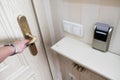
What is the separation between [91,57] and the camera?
0.63m

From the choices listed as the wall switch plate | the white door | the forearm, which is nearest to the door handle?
the white door

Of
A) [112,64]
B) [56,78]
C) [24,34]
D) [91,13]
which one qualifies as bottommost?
[56,78]

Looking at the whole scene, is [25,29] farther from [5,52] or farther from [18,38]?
[5,52]

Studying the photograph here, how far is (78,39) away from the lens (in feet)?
2.49

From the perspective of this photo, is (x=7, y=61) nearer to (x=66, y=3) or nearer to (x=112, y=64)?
(x=66, y=3)

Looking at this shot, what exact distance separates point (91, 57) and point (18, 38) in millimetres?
447

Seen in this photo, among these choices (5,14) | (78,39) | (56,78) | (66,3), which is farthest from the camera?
(56,78)

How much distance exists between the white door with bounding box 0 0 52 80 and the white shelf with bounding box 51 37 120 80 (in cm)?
21

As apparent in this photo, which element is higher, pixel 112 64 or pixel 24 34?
pixel 24 34

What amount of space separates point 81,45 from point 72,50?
8cm

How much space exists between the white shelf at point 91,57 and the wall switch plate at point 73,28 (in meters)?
0.07

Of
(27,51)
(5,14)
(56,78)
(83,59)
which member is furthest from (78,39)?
(56,78)

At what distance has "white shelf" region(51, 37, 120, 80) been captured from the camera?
1.81 ft

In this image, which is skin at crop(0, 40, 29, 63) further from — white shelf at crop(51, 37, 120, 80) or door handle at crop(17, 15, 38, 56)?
white shelf at crop(51, 37, 120, 80)
